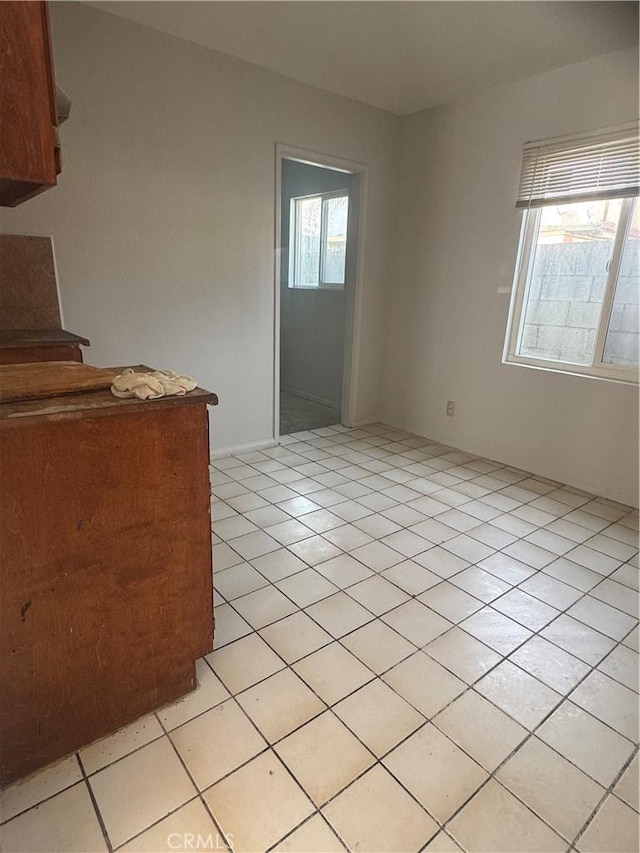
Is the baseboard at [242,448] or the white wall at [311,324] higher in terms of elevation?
the white wall at [311,324]

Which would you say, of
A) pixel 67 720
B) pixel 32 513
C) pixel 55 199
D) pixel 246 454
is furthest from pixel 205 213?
pixel 67 720

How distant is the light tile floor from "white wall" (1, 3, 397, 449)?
3.96ft

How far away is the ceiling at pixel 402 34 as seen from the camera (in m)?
2.25

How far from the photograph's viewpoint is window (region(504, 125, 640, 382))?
2.68 m

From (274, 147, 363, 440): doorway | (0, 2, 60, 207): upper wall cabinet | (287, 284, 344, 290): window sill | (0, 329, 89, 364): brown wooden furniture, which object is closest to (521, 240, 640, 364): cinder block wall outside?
(274, 147, 363, 440): doorway

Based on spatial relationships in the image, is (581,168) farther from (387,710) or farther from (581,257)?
(387,710)

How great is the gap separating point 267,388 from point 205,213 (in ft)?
4.10

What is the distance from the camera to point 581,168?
279 cm

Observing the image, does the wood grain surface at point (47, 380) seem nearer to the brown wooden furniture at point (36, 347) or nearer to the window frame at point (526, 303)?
the brown wooden furniture at point (36, 347)

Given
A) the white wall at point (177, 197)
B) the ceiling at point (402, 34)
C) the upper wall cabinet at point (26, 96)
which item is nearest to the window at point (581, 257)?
the ceiling at point (402, 34)

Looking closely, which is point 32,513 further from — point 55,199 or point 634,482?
point 634,482

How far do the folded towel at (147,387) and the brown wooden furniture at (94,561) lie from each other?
1.0 inches

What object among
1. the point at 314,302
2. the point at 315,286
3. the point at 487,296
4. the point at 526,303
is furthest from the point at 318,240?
the point at 526,303

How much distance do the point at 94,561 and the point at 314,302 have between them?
4105mm
